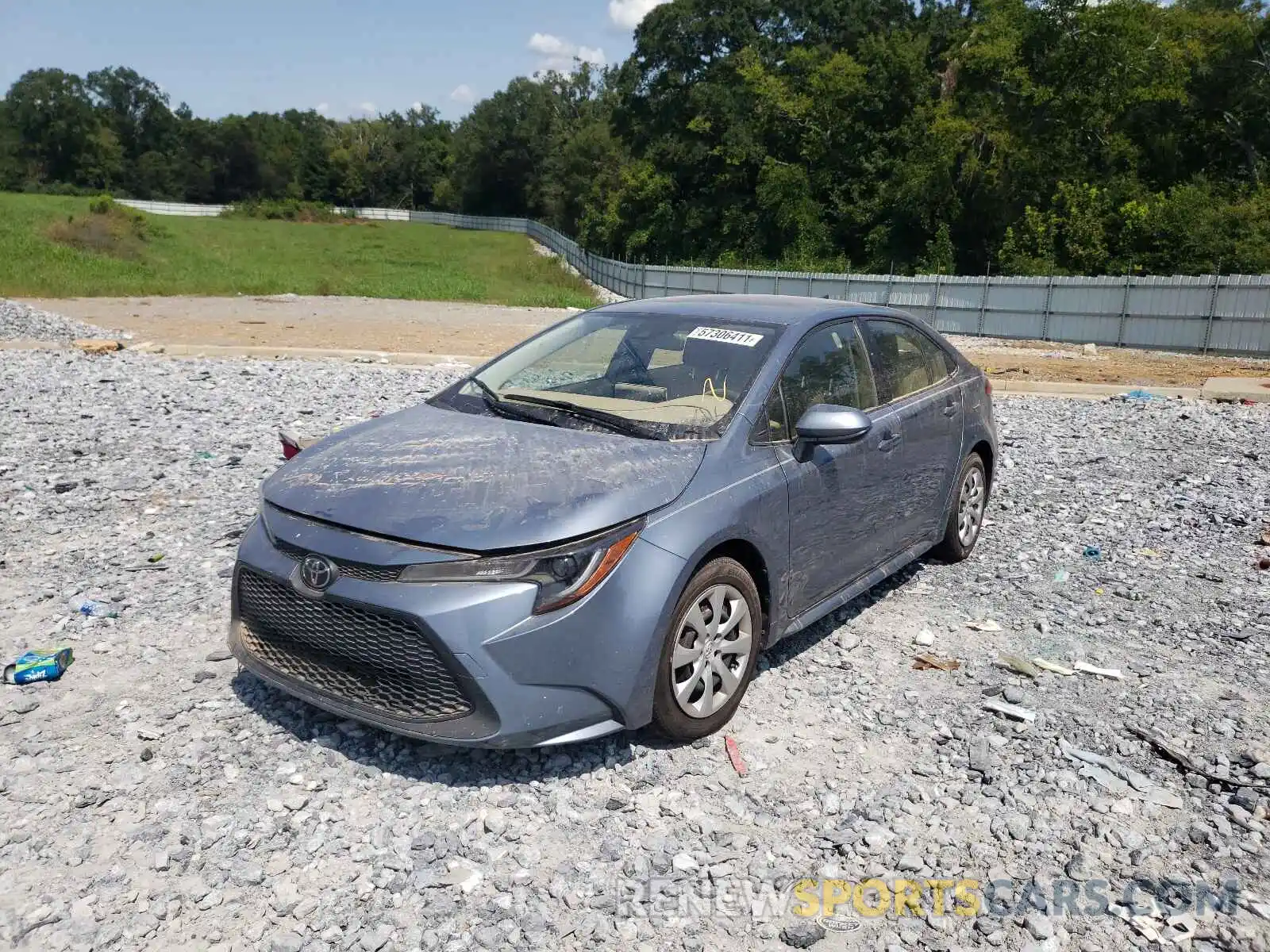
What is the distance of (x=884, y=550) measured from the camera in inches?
206

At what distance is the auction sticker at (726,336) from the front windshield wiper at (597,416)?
69cm

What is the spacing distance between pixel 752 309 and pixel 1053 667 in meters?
2.28

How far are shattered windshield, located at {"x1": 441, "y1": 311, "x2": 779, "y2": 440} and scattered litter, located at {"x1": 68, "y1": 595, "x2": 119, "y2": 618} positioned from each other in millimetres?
2164

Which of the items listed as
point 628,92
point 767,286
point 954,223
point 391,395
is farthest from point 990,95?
point 391,395

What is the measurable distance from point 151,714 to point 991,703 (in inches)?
140

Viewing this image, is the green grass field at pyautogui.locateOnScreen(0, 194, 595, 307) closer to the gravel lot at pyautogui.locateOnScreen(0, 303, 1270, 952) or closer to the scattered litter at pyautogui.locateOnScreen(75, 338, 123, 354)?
the scattered litter at pyautogui.locateOnScreen(75, 338, 123, 354)

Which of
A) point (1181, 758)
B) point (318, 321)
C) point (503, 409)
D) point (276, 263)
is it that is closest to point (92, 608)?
point (503, 409)

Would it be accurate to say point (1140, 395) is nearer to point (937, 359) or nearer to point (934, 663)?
point (937, 359)

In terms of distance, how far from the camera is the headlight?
3.43 metres

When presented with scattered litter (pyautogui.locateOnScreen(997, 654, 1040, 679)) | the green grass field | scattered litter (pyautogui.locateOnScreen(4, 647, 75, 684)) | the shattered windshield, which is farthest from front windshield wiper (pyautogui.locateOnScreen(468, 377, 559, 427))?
the green grass field

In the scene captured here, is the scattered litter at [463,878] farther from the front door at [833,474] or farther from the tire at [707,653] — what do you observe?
the front door at [833,474]

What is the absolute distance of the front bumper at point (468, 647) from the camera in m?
3.39

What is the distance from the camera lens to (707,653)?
3.93 m

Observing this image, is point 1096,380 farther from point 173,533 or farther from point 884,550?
point 173,533
